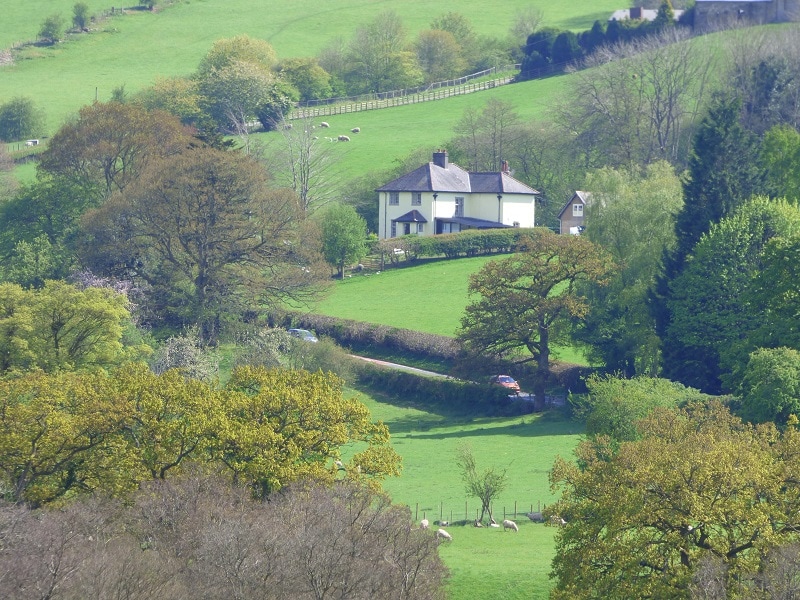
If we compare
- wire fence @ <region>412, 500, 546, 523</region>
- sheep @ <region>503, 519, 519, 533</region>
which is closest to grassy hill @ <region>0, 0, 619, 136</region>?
wire fence @ <region>412, 500, 546, 523</region>

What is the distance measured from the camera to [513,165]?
110 metres

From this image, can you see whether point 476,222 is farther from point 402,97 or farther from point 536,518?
point 536,518

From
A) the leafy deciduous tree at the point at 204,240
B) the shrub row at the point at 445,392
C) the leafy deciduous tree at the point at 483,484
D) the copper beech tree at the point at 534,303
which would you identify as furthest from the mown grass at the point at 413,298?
the leafy deciduous tree at the point at 483,484

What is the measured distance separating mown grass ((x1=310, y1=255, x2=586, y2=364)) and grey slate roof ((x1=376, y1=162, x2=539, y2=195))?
34.8 feet

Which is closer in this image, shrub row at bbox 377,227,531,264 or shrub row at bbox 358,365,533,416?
shrub row at bbox 358,365,533,416

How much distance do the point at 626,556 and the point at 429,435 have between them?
2832 centimetres

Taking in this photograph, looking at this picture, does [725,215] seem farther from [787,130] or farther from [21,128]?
[21,128]

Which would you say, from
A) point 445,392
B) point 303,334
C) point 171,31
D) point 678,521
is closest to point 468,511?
point 678,521

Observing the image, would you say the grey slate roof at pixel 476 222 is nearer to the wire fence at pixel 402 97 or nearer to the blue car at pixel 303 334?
the blue car at pixel 303 334

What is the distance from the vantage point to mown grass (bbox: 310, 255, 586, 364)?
238 feet

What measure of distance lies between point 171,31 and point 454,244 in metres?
77.9

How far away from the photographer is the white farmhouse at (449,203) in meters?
97.3

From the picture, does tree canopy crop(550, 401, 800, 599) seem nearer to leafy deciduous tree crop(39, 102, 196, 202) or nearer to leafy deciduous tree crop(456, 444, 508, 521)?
leafy deciduous tree crop(456, 444, 508, 521)

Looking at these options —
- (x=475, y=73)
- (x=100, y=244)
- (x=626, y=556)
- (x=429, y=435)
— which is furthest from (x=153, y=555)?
(x=475, y=73)
